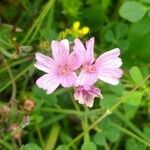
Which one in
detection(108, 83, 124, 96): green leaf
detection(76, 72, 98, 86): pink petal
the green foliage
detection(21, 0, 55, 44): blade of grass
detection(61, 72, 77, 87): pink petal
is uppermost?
detection(76, 72, 98, 86): pink petal

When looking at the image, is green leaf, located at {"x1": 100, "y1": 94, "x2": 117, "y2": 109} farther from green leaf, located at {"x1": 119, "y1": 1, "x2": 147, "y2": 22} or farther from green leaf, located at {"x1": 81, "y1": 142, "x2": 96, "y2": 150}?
green leaf, located at {"x1": 119, "y1": 1, "x2": 147, "y2": 22}

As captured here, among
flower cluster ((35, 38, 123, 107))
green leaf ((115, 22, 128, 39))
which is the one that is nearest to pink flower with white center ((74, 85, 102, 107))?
flower cluster ((35, 38, 123, 107))

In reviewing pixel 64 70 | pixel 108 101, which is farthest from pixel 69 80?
pixel 108 101

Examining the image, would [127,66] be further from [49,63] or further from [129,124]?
[49,63]

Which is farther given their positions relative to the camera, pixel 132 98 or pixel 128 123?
pixel 128 123

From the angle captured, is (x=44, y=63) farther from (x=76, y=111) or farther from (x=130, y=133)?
(x=130, y=133)
